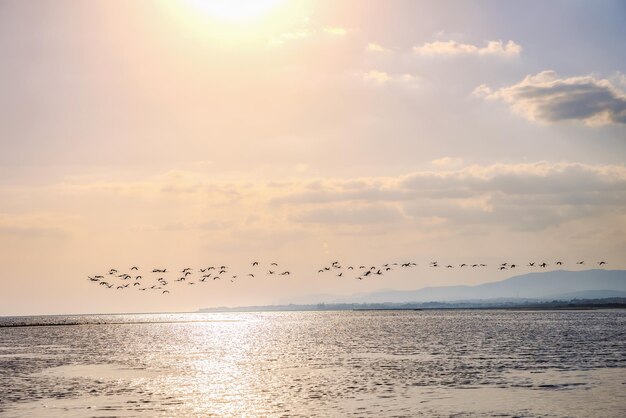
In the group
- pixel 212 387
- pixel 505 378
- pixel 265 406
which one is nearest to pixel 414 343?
pixel 505 378

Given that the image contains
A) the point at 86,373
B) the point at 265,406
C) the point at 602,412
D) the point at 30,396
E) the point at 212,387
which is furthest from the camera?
the point at 86,373

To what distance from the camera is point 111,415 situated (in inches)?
1887

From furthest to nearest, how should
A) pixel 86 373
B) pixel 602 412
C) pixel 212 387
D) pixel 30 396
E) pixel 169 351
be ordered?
pixel 169 351
pixel 86 373
pixel 212 387
pixel 30 396
pixel 602 412

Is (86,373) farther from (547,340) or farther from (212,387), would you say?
(547,340)

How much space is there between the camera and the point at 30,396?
57.1 meters

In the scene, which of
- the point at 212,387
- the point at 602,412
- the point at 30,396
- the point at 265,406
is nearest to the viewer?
the point at 602,412

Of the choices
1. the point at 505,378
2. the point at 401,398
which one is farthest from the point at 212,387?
the point at 505,378

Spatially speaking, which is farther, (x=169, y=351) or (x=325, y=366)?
A: (x=169, y=351)

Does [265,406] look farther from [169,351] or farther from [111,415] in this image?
[169,351]

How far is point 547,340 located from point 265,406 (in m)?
80.2

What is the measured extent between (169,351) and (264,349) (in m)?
14.9

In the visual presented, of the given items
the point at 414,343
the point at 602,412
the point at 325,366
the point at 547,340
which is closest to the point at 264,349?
the point at 414,343

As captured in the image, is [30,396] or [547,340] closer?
[30,396]

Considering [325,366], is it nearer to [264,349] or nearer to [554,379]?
[554,379]
